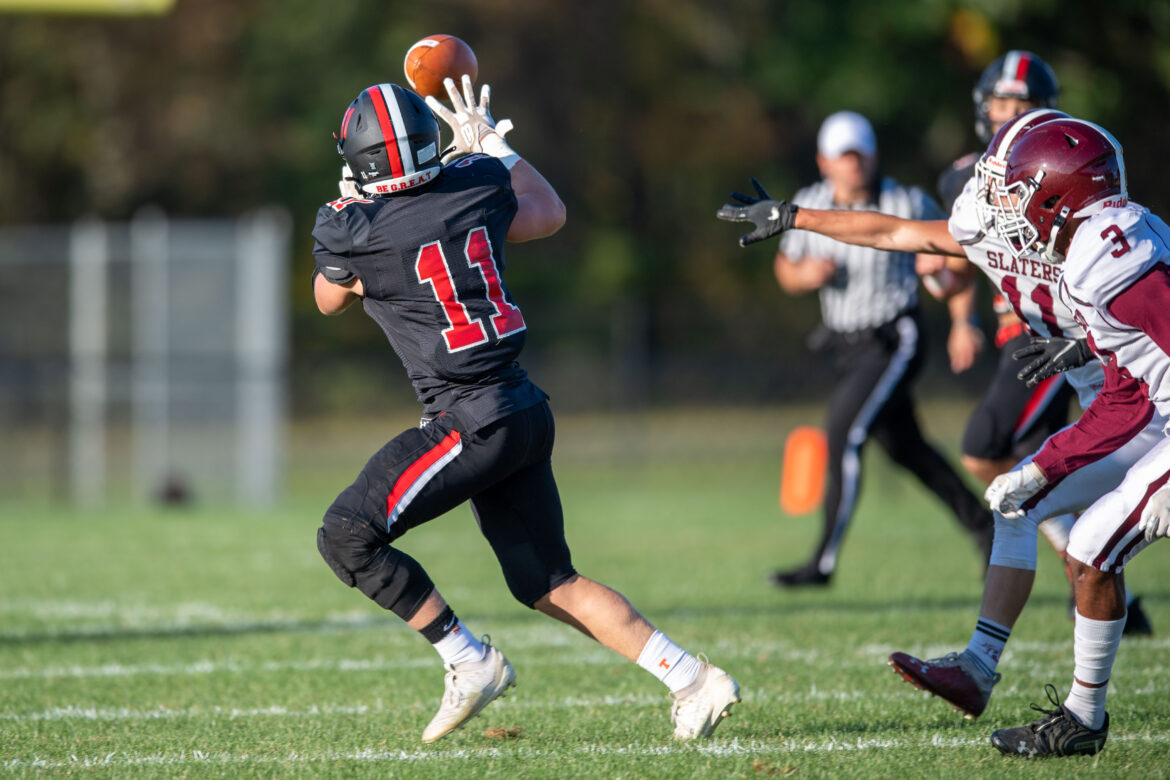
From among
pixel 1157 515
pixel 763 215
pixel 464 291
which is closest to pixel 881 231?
pixel 763 215

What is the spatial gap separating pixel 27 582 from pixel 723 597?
12.7ft

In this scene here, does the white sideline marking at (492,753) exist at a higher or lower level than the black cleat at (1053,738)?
lower

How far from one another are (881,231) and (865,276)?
9.17ft

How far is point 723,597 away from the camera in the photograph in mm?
6684

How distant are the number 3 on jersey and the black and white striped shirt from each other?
319cm

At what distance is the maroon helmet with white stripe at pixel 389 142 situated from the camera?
3666mm

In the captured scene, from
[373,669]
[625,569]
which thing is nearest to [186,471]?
[625,569]

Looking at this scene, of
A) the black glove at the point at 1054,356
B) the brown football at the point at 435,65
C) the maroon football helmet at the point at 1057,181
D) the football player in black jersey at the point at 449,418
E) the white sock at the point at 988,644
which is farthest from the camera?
the brown football at the point at 435,65

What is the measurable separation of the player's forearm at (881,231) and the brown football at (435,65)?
4.05ft

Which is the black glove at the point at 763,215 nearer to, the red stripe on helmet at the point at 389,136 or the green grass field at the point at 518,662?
the red stripe on helmet at the point at 389,136

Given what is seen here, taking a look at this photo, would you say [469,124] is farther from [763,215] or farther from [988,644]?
[988,644]

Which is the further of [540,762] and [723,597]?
[723,597]

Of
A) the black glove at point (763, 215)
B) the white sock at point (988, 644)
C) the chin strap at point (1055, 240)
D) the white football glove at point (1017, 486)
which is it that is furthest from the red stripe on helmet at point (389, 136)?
the white sock at point (988, 644)

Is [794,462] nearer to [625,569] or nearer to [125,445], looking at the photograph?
[625,569]
